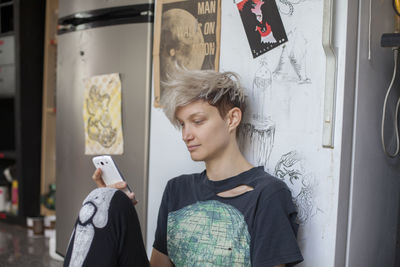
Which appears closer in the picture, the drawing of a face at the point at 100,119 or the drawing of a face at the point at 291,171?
the drawing of a face at the point at 291,171

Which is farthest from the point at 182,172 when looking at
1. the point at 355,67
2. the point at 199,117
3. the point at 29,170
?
the point at 29,170

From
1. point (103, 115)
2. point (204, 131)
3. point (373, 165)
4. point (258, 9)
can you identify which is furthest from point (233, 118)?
point (103, 115)

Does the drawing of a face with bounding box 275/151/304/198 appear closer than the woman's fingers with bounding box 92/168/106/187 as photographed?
Yes

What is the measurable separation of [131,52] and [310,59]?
0.80 m

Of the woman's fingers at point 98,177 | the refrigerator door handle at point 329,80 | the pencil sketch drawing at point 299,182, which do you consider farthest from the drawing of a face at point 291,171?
the woman's fingers at point 98,177

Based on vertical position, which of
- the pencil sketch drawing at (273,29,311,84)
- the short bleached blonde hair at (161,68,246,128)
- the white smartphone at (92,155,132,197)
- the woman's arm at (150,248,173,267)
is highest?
the pencil sketch drawing at (273,29,311,84)

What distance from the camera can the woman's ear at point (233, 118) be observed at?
A: 1.21 metres

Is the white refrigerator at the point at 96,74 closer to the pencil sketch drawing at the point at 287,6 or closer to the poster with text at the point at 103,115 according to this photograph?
the poster with text at the point at 103,115

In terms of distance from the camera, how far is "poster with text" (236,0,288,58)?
1.22 m

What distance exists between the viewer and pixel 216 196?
1.20 metres

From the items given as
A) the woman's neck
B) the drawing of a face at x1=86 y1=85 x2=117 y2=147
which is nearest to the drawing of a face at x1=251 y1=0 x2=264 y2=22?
the woman's neck

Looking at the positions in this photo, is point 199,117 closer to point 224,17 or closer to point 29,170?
point 224,17

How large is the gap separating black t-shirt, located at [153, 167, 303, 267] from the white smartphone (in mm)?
158

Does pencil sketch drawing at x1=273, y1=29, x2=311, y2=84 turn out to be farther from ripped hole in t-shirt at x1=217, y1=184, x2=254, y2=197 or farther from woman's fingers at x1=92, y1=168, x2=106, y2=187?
woman's fingers at x1=92, y1=168, x2=106, y2=187
